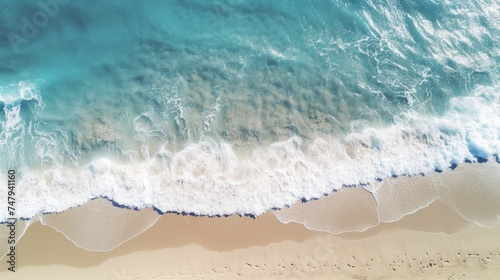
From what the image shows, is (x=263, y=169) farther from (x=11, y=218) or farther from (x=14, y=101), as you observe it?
(x=14, y=101)

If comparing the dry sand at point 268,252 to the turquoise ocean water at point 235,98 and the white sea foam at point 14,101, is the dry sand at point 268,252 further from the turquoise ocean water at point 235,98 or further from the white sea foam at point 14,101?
A: the white sea foam at point 14,101

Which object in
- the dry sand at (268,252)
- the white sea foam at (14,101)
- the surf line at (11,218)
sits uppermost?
the white sea foam at (14,101)

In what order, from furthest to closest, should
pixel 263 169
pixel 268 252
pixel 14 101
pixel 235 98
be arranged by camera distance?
pixel 235 98 < pixel 14 101 < pixel 263 169 < pixel 268 252

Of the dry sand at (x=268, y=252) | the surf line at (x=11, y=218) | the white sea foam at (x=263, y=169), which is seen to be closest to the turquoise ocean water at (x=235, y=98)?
the white sea foam at (x=263, y=169)

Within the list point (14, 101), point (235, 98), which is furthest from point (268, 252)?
point (14, 101)

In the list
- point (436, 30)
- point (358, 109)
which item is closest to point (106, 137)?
point (358, 109)

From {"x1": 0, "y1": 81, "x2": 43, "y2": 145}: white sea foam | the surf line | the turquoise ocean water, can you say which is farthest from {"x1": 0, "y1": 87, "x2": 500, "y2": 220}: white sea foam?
{"x1": 0, "y1": 81, "x2": 43, "y2": 145}: white sea foam

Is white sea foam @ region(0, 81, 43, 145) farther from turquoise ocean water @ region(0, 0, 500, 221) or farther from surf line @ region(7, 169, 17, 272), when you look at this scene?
surf line @ region(7, 169, 17, 272)
